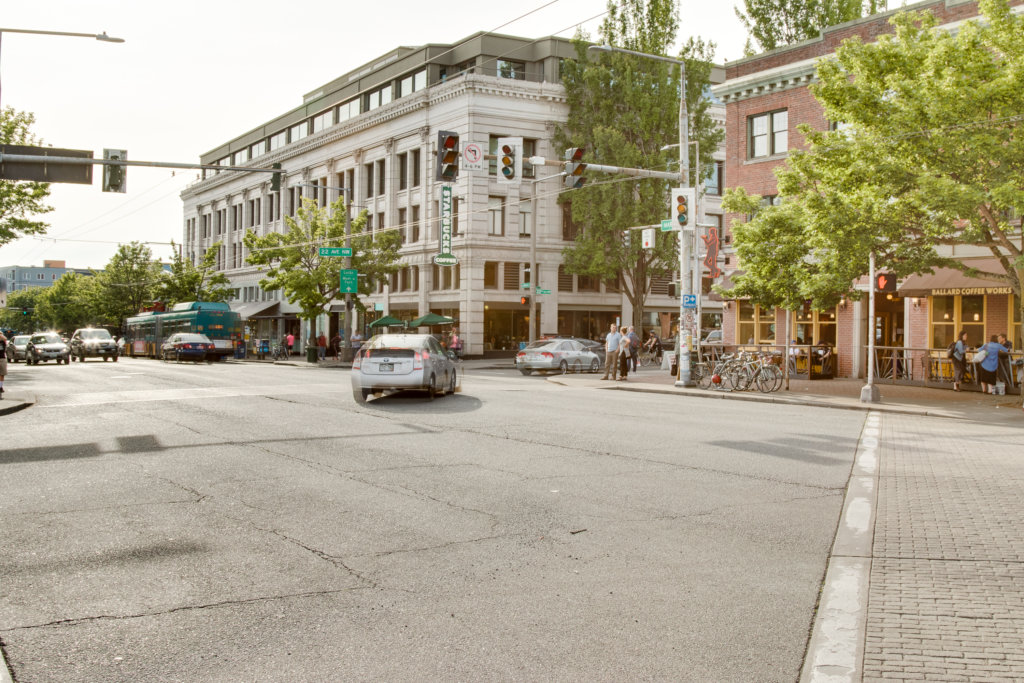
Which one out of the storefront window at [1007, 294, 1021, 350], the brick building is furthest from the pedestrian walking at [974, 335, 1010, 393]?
the storefront window at [1007, 294, 1021, 350]

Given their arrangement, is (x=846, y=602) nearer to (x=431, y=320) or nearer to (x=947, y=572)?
(x=947, y=572)

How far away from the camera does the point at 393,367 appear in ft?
61.7

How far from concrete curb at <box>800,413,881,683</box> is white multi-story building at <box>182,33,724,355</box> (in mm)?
36419

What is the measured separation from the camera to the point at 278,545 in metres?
6.33

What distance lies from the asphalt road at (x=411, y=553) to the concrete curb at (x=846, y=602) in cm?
11

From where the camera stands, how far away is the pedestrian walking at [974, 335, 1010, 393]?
22484 millimetres

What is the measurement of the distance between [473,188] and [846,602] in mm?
44622

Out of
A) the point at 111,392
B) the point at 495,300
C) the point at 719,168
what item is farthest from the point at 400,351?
the point at 719,168

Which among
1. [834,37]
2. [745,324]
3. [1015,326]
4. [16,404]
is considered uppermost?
[834,37]

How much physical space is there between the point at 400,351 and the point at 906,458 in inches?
431

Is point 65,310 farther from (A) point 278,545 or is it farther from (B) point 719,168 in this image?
(A) point 278,545

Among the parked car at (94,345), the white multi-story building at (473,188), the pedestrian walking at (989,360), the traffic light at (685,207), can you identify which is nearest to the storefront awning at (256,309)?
the white multi-story building at (473,188)

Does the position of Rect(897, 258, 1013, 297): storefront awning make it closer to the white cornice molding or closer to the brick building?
the brick building

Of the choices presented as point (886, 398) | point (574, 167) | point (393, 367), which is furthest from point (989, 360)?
point (393, 367)
